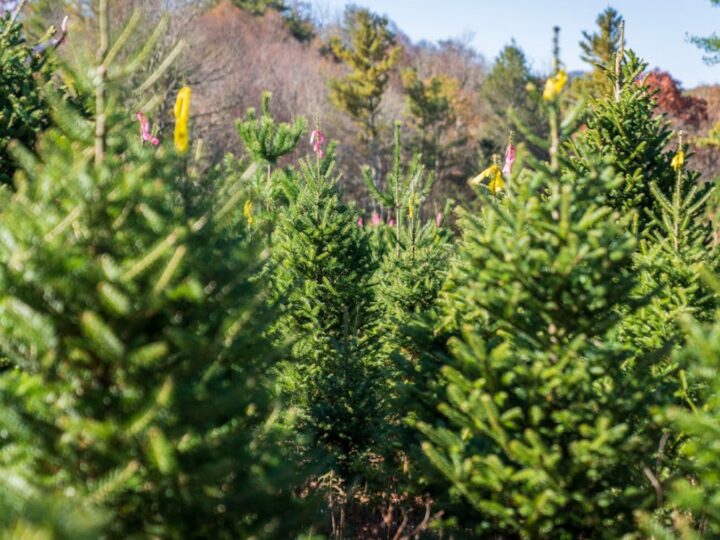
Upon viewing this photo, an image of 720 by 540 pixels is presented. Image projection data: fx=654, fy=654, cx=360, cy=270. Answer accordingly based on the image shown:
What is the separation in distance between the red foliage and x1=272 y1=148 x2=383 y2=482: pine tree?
108 feet

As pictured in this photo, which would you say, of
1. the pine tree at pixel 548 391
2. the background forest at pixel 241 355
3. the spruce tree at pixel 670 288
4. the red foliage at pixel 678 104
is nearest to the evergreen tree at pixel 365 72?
the red foliage at pixel 678 104

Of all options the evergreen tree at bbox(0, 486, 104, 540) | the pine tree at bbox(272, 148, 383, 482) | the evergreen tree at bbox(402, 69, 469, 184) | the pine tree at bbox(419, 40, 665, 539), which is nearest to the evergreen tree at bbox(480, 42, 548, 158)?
the evergreen tree at bbox(402, 69, 469, 184)

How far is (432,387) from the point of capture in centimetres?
366

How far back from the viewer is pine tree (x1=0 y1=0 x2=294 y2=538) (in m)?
2.33

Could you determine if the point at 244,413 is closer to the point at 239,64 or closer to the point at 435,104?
the point at 435,104

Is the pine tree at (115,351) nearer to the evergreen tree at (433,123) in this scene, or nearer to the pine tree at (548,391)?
the pine tree at (548,391)

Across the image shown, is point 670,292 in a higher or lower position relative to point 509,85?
lower

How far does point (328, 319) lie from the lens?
7.34 meters

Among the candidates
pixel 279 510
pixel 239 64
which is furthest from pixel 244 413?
pixel 239 64

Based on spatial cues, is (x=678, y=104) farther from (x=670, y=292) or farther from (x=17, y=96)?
(x=17, y=96)

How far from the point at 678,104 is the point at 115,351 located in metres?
39.5

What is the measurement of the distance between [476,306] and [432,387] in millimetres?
518

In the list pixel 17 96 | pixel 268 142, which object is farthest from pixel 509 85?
pixel 17 96

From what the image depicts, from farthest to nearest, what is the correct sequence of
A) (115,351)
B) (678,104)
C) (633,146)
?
1. (678,104)
2. (633,146)
3. (115,351)
